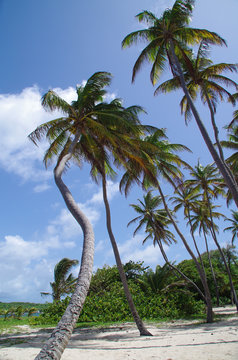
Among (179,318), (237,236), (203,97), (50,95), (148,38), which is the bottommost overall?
(179,318)

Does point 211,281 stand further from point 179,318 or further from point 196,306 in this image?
point 179,318

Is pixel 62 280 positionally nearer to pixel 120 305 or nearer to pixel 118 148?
pixel 120 305

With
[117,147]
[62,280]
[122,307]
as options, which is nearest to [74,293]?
[117,147]

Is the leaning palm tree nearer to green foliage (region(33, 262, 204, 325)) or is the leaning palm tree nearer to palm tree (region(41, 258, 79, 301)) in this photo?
green foliage (region(33, 262, 204, 325))

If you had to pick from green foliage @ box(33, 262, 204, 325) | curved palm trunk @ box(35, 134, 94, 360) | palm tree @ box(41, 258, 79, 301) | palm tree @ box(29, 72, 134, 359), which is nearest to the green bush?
green foliage @ box(33, 262, 204, 325)

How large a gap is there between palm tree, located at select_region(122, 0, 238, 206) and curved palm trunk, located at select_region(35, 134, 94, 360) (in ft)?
20.5

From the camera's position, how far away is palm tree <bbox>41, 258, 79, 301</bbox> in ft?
71.8

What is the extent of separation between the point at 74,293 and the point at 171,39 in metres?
11.2

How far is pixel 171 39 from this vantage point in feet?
35.9

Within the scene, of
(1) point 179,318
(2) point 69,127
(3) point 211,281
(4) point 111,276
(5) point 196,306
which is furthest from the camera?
(3) point 211,281

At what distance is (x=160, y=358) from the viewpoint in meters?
5.01

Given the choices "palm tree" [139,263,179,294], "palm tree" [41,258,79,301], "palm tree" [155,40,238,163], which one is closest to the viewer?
"palm tree" [155,40,238,163]

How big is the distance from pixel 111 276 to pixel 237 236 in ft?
65.0

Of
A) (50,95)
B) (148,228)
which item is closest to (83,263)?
(50,95)
